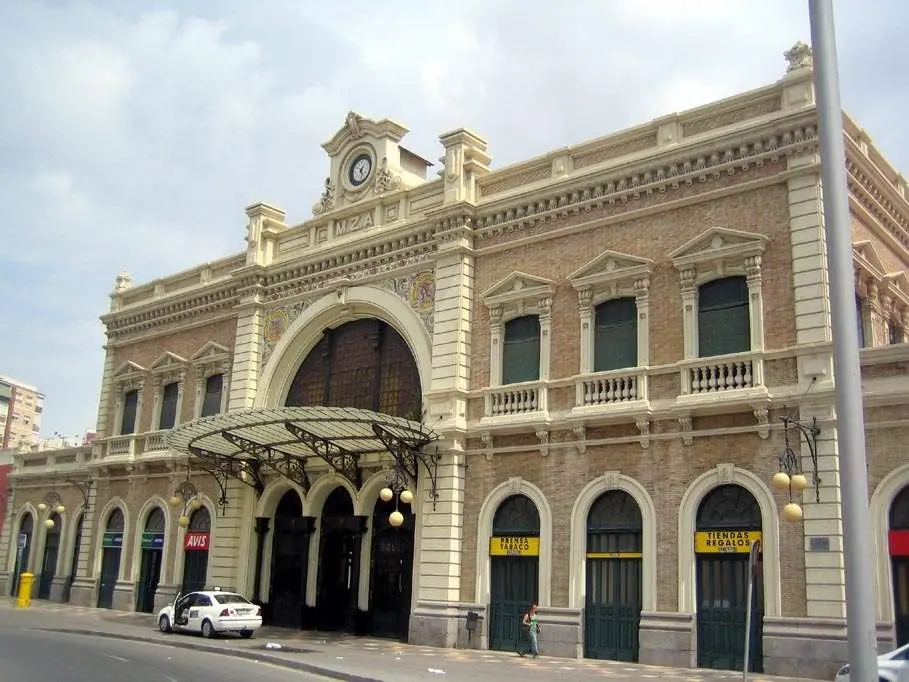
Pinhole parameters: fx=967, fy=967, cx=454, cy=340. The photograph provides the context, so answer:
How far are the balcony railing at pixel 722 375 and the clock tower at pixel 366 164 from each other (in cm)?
1221

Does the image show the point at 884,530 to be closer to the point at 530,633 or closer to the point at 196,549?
the point at 530,633

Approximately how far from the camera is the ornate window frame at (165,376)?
36344 millimetres

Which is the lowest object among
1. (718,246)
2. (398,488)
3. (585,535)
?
(585,535)

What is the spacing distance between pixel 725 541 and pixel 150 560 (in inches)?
914

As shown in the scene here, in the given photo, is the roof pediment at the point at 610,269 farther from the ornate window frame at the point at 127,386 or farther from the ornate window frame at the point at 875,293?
the ornate window frame at the point at 127,386

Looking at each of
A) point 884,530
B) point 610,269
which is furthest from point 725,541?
point 610,269

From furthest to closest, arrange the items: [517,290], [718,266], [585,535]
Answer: [517,290]
[585,535]
[718,266]

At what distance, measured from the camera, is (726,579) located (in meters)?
20.8

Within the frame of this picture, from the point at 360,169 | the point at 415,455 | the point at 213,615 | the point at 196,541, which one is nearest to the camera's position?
the point at 415,455

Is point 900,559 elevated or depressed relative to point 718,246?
depressed

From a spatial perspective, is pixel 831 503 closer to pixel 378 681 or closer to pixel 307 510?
pixel 378 681

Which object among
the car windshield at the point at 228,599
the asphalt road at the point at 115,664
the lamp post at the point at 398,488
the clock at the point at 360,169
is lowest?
the asphalt road at the point at 115,664

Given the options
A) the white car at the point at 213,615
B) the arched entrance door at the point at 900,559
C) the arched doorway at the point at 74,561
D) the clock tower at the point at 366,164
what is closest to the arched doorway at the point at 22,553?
the arched doorway at the point at 74,561

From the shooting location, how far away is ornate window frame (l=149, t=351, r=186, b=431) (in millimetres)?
36344
